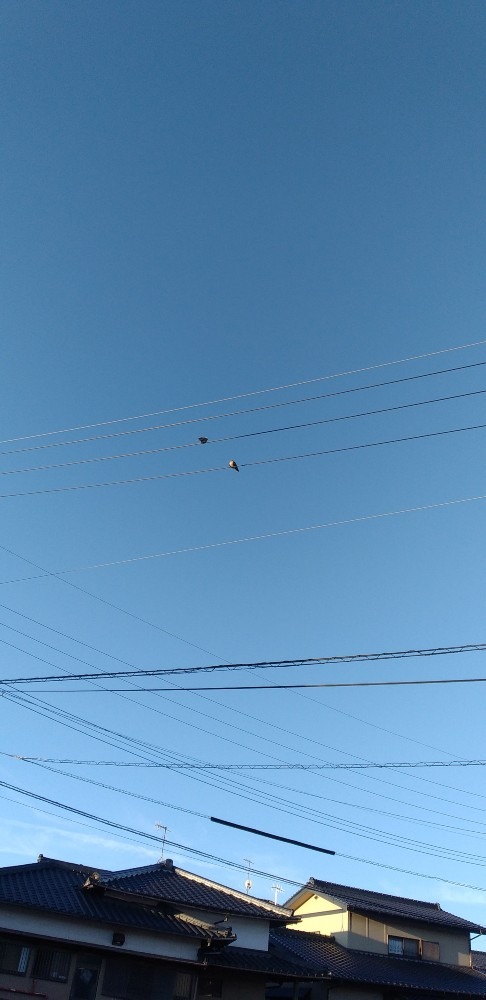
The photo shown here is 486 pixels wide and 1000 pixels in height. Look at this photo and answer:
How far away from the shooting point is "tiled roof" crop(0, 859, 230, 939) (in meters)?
19.0

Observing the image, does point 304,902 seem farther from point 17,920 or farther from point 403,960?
point 17,920

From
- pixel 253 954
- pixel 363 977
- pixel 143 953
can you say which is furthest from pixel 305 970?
pixel 143 953

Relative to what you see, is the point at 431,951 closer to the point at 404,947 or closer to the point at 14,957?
the point at 404,947

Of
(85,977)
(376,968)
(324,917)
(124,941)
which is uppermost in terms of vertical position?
(324,917)

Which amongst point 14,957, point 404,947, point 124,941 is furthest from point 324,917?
point 14,957

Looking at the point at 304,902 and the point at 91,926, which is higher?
the point at 304,902

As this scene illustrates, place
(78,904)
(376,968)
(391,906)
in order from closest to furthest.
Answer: (78,904), (376,968), (391,906)

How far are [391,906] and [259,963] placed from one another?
1327cm

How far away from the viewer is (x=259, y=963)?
2173 cm

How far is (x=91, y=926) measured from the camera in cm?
1905

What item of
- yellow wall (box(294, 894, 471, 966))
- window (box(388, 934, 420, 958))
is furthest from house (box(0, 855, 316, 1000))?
window (box(388, 934, 420, 958))

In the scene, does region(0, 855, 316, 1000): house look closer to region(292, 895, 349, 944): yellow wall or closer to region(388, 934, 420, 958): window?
region(292, 895, 349, 944): yellow wall

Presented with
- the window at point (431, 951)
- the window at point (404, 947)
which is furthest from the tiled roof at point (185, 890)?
the window at point (431, 951)

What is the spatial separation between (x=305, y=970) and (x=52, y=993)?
811cm
